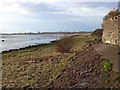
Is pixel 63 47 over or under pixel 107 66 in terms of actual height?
under

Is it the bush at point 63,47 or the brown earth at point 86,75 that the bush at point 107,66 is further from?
the bush at point 63,47

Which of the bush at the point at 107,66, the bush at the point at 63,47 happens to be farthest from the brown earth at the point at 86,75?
the bush at the point at 63,47

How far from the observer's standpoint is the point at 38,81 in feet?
75.6

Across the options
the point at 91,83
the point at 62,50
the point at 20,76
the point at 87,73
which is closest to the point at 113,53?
the point at 87,73

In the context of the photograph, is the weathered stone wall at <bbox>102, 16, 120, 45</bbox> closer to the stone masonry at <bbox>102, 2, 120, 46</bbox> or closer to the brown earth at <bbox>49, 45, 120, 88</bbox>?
the stone masonry at <bbox>102, 2, 120, 46</bbox>

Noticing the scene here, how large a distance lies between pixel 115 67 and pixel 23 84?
7.17 meters

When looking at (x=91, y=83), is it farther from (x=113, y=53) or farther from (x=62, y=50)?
(x=62, y=50)

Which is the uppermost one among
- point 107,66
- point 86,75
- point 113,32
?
point 113,32

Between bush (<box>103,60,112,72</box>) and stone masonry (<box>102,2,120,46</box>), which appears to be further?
stone masonry (<box>102,2,120,46</box>)

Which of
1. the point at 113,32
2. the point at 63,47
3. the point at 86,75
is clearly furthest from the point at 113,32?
the point at 63,47

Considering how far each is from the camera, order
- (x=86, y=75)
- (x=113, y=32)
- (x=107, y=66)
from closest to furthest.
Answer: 1. (x=107, y=66)
2. (x=86, y=75)
3. (x=113, y=32)

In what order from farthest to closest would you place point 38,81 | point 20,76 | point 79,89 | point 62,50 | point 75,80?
point 62,50 < point 20,76 < point 38,81 < point 75,80 < point 79,89

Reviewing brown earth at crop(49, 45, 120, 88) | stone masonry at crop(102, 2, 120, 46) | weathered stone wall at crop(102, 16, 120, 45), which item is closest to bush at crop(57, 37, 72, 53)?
stone masonry at crop(102, 2, 120, 46)

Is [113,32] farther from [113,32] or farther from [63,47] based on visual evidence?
[63,47]
